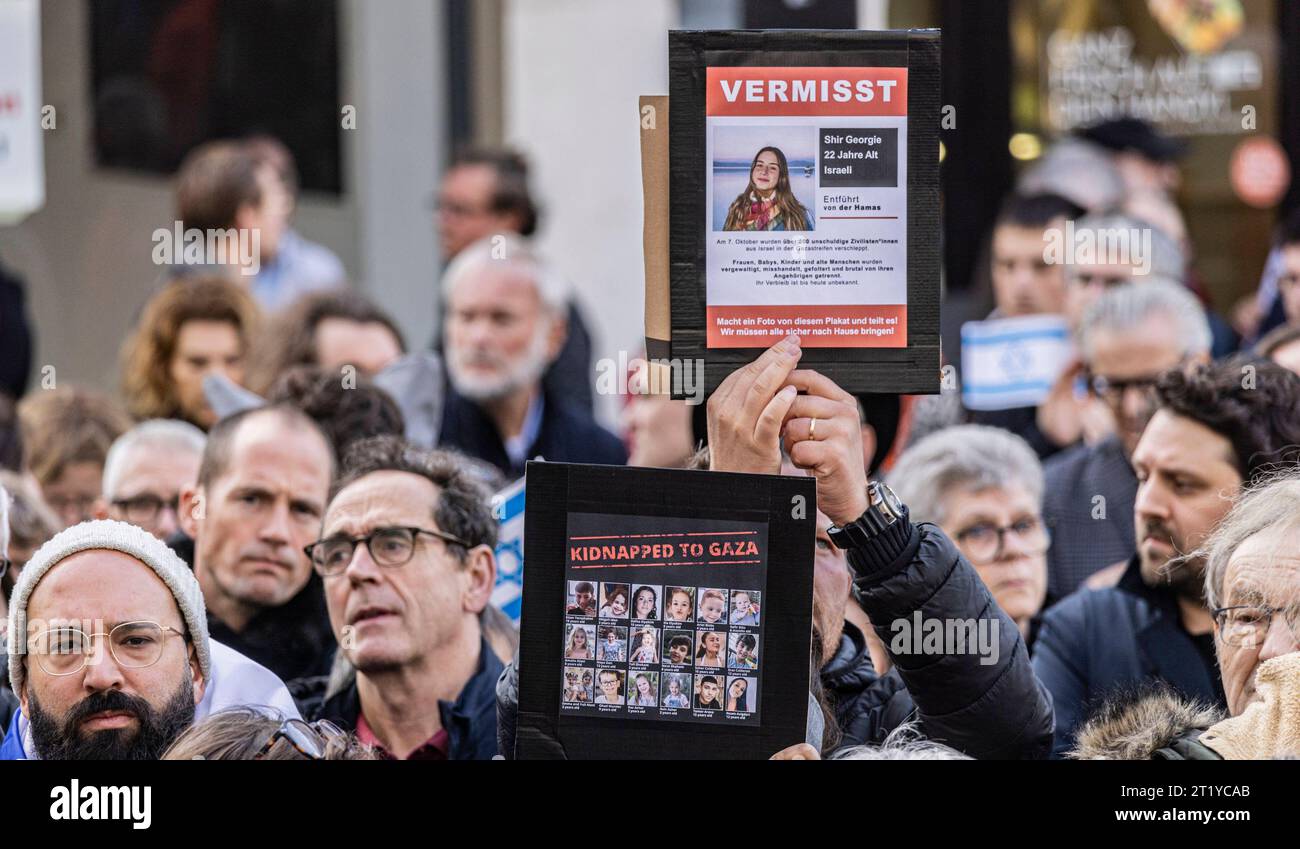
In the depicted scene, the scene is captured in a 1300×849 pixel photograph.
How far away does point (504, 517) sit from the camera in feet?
15.0

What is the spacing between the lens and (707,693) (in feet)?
9.20

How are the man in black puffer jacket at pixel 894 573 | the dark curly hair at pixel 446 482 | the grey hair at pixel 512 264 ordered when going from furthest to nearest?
the grey hair at pixel 512 264
the dark curly hair at pixel 446 482
the man in black puffer jacket at pixel 894 573

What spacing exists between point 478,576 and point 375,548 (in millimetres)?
250

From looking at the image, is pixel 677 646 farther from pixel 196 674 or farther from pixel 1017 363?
pixel 1017 363

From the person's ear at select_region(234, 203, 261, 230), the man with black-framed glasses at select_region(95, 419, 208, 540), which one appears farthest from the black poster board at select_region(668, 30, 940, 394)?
the person's ear at select_region(234, 203, 261, 230)

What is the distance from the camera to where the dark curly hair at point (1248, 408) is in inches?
154

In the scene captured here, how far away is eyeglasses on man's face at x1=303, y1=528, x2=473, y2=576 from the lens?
A: 12.5 ft

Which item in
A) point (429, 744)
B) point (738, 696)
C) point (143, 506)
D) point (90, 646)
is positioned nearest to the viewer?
point (738, 696)

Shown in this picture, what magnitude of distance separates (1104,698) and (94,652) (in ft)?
6.10

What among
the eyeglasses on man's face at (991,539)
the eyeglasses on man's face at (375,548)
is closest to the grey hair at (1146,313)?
the eyeglasses on man's face at (991,539)

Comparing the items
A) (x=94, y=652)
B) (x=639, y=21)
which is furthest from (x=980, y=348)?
(x=639, y=21)

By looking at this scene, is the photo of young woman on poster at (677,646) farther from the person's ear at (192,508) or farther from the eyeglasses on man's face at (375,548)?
the person's ear at (192,508)

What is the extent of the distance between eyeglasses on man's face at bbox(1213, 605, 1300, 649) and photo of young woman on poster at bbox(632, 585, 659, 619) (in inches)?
38.3

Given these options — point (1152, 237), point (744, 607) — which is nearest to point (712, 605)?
point (744, 607)
